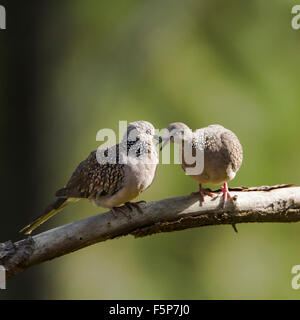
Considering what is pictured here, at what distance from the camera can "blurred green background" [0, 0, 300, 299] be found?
26.4 feet

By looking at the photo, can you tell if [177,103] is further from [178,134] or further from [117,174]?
[178,134]

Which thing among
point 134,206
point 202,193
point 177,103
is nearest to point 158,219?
point 134,206

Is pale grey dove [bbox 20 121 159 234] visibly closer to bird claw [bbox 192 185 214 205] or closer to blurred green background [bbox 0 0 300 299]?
bird claw [bbox 192 185 214 205]

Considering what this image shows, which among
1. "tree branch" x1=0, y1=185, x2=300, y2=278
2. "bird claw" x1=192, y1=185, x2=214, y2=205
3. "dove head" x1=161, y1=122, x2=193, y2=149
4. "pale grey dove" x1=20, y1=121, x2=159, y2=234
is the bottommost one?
"tree branch" x1=0, y1=185, x2=300, y2=278

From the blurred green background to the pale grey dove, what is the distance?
3.09 metres

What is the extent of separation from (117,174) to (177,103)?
13.9ft

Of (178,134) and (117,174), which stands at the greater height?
(178,134)

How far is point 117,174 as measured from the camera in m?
4.30

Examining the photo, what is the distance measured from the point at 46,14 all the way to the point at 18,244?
4.47 metres

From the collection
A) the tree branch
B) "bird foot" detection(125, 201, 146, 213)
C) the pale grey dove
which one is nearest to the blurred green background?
the pale grey dove

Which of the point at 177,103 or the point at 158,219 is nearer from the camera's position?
the point at 158,219

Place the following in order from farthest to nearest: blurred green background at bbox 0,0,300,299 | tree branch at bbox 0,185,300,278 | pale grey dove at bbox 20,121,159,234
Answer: blurred green background at bbox 0,0,300,299 → pale grey dove at bbox 20,121,159,234 → tree branch at bbox 0,185,300,278

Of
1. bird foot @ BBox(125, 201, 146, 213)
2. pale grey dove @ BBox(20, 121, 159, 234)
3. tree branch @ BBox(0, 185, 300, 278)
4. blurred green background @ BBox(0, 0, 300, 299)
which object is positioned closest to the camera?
tree branch @ BBox(0, 185, 300, 278)

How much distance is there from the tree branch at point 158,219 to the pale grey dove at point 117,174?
181 millimetres
